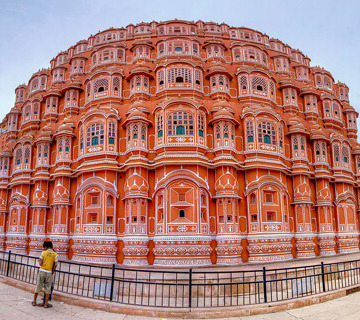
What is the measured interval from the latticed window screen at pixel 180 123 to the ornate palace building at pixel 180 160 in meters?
0.07

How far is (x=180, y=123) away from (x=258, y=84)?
25.7 ft

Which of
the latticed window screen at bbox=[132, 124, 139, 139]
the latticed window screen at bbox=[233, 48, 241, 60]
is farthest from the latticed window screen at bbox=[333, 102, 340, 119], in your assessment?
the latticed window screen at bbox=[132, 124, 139, 139]

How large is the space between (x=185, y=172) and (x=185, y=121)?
3.42 meters

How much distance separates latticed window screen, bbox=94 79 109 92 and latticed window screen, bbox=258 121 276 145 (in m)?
11.7

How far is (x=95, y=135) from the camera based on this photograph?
2153cm

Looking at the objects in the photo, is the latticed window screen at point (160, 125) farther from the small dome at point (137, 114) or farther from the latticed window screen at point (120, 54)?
the latticed window screen at point (120, 54)

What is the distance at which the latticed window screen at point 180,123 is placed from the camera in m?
20.2

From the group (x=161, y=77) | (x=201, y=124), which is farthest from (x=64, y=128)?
(x=201, y=124)

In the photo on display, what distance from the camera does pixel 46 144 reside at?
24453 mm

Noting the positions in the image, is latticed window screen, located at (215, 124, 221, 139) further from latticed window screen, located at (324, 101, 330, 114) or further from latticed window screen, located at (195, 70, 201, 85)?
latticed window screen, located at (324, 101, 330, 114)

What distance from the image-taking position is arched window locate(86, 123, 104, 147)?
70.2ft

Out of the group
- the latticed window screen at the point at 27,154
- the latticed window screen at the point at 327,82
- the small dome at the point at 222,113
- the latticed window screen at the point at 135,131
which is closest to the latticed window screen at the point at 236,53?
the small dome at the point at 222,113

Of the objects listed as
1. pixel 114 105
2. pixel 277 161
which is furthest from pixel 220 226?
pixel 114 105

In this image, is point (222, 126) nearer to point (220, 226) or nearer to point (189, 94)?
point (189, 94)
